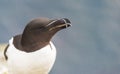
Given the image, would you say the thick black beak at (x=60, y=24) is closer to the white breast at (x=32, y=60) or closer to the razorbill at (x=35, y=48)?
the razorbill at (x=35, y=48)

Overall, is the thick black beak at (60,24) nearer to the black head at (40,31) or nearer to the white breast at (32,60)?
the black head at (40,31)

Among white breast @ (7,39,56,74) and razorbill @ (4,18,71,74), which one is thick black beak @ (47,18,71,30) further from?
white breast @ (7,39,56,74)

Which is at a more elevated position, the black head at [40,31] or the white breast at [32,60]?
the black head at [40,31]

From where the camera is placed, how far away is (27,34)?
8.07 feet

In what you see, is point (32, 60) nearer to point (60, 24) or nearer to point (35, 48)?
point (35, 48)

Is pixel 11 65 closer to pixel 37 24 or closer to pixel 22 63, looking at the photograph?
pixel 22 63

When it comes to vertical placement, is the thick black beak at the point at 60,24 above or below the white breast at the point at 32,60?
above

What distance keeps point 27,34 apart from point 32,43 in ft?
0.17

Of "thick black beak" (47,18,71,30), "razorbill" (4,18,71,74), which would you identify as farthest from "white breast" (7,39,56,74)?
"thick black beak" (47,18,71,30)

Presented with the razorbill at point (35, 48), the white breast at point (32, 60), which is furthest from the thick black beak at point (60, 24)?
the white breast at point (32, 60)

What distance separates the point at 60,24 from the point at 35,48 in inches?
7.2

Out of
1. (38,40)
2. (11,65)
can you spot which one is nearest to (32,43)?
(38,40)

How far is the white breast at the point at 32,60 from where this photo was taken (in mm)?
2469

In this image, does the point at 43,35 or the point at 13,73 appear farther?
the point at 13,73
